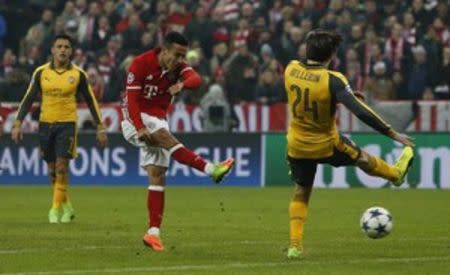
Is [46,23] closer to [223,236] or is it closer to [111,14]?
[111,14]

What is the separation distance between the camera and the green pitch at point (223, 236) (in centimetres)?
1265

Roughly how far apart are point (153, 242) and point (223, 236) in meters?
1.98

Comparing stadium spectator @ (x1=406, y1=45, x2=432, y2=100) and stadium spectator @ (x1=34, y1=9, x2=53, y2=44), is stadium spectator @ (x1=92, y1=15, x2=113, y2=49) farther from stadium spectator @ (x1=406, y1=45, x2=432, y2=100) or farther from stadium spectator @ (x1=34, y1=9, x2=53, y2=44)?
stadium spectator @ (x1=406, y1=45, x2=432, y2=100)

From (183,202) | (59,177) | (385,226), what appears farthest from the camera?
(183,202)

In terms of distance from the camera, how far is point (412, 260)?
43.3ft

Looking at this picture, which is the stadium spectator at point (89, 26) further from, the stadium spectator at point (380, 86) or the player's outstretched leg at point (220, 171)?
the player's outstretched leg at point (220, 171)

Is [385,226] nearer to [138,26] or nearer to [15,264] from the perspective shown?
[15,264]

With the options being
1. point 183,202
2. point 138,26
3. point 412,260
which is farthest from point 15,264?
point 138,26

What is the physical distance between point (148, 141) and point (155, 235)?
942mm

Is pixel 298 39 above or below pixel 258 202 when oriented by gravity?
above

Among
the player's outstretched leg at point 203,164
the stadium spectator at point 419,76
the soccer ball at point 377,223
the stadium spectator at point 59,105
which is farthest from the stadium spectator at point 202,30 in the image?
the soccer ball at point 377,223

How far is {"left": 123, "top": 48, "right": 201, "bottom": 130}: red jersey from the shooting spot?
14352 millimetres

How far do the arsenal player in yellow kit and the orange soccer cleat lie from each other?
4.71 ft

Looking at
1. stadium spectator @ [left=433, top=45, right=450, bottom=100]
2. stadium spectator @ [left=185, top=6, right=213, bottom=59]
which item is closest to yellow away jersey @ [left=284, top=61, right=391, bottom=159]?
stadium spectator @ [left=433, top=45, right=450, bottom=100]
